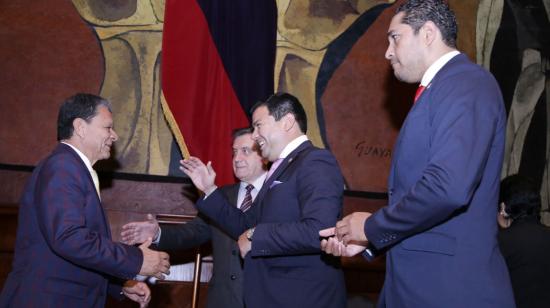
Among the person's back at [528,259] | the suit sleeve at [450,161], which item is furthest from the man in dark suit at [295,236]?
the person's back at [528,259]

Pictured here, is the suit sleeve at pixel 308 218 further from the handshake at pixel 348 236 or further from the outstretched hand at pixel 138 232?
the outstretched hand at pixel 138 232

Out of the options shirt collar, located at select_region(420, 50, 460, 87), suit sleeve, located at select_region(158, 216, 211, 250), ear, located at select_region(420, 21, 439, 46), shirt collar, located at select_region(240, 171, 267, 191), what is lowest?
suit sleeve, located at select_region(158, 216, 211, 250)

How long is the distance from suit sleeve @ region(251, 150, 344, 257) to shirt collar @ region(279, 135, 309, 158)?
1.03 ft

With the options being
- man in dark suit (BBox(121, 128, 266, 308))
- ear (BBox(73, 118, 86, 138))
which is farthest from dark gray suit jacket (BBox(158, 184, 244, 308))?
ear (BBox(73, 118, 86, 138))

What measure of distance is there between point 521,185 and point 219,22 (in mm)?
2994

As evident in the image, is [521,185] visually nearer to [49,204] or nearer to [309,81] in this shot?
[309,81]

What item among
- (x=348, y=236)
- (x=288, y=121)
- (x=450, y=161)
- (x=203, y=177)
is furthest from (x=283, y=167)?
(x=450, y=161)

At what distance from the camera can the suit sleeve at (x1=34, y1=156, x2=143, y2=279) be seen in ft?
9.74

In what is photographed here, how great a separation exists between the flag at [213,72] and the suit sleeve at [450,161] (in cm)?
318

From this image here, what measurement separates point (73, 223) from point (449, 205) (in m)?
1.85

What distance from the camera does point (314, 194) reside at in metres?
→ 3.11

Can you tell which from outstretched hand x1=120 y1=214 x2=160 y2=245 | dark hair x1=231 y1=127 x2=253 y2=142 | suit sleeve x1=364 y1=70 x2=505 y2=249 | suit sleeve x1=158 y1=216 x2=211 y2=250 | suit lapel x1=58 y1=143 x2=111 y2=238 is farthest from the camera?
dark hair x1=231 y1=127 x2=253 y2=142

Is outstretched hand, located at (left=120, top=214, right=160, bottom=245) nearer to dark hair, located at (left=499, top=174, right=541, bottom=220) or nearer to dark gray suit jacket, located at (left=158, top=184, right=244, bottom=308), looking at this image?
dark gray suit jacket, located at (left=158, top=184, right=244, bottom=308)

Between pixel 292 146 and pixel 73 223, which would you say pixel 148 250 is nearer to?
pixel 73 223
